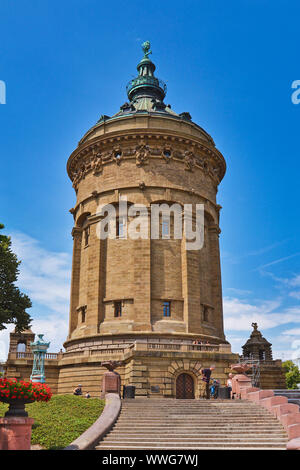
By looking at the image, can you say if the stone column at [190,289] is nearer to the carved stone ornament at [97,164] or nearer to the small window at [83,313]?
the small window at [83,313]

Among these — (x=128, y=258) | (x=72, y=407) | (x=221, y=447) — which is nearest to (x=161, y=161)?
(x=128, y=258)

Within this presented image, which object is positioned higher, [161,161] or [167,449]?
[161,161]

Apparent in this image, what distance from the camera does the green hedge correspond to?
17.4 meters

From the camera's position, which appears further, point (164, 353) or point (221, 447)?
point (164, 353)

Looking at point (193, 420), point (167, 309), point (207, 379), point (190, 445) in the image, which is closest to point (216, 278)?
point (167, 309)

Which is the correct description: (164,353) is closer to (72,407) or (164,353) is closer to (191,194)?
(72,407)

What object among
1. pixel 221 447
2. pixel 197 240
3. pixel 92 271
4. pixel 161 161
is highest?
pixel 161 161

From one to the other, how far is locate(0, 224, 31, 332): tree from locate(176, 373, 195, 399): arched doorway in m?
14.2

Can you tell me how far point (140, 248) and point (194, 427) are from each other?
72.6ft

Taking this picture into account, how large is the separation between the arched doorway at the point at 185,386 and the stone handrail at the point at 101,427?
26.3 feet

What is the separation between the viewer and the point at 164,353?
3058 centimetres

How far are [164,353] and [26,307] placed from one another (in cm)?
1424

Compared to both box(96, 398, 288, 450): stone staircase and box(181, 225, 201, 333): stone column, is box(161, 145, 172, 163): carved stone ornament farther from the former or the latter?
box(96, 398, 288, 450): stone staircase

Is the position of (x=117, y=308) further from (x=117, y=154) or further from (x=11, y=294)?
(x=117, y=154)
